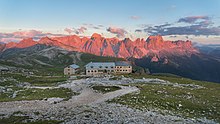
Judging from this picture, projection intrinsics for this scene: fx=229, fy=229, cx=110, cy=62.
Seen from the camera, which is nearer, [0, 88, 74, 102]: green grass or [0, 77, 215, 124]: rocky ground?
[0, 77, 215, 124]: rocky ground

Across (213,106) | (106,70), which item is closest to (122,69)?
(106,70)

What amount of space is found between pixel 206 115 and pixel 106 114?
20361mm

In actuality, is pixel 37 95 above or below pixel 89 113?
below

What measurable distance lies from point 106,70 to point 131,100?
10030cm

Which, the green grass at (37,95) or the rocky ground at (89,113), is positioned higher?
the rocky ground at (89,113)

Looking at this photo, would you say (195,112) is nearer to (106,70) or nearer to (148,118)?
(148,118)

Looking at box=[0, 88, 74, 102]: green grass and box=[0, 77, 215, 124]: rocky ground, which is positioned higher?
box=[0, 77, 215, 124]: rocky ground

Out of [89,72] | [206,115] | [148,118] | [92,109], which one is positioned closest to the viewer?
[148,118]

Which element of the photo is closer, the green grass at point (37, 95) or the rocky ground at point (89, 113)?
the rocky ground at point (89, 113)

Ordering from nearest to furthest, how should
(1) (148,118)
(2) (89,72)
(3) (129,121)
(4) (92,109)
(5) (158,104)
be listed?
1. (3) (129,121)
2. (1) (148,118)
3. (4) (92,109)
4. (5) (158,104)
5. (2) (89,72)

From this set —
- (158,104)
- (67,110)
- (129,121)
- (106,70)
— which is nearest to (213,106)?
(158,104)

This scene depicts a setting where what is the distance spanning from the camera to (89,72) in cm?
14538

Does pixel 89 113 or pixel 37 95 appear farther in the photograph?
pixel 37 95

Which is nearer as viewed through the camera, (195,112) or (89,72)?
(195,112)
